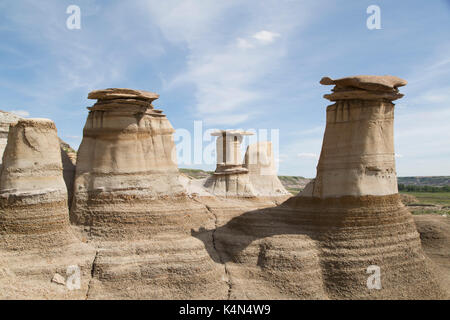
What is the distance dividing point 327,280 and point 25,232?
11.3m

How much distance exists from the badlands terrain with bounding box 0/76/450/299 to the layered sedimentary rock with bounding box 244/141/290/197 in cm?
1468

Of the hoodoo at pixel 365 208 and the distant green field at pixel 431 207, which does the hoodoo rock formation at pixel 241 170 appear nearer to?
the hoodoo at pixel 365 208

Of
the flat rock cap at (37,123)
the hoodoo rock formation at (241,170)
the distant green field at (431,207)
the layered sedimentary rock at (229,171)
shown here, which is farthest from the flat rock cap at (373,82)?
the distant green field at (431,207)

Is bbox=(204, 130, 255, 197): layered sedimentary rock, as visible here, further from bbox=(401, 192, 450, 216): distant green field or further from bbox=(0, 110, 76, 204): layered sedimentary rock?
bbox=(401, 192, 450, 216): distant green field

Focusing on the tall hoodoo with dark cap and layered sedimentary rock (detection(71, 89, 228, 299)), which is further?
the tall hoodoo with dark cap

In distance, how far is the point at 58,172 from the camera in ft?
46.6

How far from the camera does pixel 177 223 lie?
1564cm

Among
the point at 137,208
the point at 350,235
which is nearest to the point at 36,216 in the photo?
the point at 137,208

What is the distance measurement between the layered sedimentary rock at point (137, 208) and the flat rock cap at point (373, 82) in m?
7.96

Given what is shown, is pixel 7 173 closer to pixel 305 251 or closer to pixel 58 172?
pixel 58 172

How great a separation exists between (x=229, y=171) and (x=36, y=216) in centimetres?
1734

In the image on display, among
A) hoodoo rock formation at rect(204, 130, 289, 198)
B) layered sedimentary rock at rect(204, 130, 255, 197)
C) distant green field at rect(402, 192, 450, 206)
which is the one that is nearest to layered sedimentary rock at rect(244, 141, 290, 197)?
hoodoo rock formation at rect(204, 130, 289, 198)

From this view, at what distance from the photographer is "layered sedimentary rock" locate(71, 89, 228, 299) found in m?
13.4

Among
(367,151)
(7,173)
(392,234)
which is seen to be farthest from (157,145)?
(392,234)
